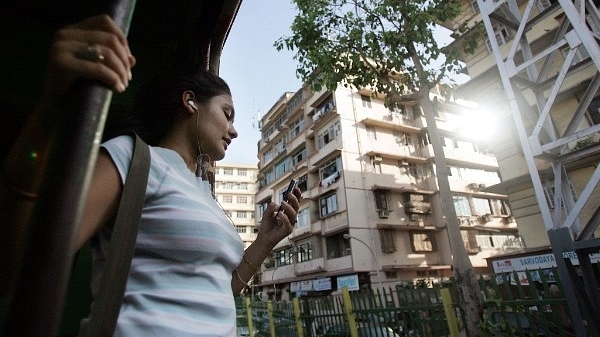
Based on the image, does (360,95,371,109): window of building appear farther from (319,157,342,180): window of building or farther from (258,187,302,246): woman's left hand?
(258,187,302,246): woman's left hand

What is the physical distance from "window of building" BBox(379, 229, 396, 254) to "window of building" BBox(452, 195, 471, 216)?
20.1ft

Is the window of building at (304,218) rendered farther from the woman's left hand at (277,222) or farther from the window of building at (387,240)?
the woman's left hand at (277,222)

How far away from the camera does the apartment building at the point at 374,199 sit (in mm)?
22703

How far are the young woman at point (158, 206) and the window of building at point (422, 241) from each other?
79.9 feet

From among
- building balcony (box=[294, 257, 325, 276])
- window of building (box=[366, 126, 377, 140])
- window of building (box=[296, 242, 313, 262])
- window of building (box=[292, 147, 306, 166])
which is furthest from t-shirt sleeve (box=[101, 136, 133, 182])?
window of building (box=[292, 147, 306, 166])

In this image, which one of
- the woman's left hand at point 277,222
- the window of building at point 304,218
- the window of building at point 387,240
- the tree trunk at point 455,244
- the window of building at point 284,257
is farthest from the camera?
the window of building at point 284,257

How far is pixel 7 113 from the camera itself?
1976mm

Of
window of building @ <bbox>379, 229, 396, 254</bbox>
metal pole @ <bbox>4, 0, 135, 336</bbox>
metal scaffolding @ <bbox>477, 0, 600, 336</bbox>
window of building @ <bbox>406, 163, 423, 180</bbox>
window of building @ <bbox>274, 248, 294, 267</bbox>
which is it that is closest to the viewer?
metal pole @ <bbox>4, 0, 135, 336</bbox>

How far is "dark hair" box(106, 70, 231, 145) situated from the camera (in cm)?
134

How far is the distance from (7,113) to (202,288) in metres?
1.90

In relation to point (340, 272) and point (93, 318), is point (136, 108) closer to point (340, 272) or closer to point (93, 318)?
point (93, 318)

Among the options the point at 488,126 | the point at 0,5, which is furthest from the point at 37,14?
the point at 488,126

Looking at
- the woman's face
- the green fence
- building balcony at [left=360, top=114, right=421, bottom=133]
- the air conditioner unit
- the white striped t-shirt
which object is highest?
building balcony at [left=360, top=114, right=421, bottom=133]

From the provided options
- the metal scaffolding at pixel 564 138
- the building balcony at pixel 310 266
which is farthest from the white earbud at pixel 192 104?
the building balcony at pixel 310 266
